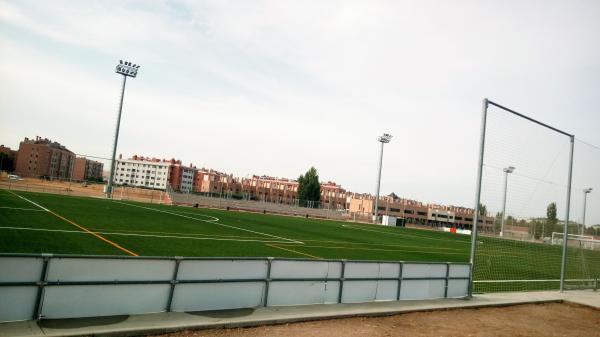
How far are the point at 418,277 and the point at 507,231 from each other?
5.34 meters

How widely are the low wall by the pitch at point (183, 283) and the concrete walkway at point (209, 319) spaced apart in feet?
0.62

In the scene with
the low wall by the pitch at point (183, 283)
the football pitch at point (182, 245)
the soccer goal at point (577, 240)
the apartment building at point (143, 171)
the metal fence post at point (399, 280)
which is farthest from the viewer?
the apartment building at point (143, 171)

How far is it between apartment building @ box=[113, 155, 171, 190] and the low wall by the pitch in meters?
163

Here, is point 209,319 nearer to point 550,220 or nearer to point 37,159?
point 550,220

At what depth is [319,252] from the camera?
71.3 ft

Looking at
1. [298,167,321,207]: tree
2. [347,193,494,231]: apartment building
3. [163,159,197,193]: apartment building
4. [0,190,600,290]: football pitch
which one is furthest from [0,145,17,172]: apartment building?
[0,190,600,290]: football pitch

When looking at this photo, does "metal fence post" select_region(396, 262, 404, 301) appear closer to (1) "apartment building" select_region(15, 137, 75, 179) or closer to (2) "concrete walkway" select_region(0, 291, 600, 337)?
(2) "concrete walkway" select_region(0, 291, 600, 337)

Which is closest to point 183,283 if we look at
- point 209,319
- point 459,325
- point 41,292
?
point 209,319

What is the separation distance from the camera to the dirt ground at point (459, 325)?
25.7ft

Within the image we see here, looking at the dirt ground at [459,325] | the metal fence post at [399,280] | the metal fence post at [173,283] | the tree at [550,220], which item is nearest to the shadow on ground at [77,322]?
the metal fence post at [173,283]

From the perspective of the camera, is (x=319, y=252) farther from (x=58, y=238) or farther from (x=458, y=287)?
(x=58, y=238)

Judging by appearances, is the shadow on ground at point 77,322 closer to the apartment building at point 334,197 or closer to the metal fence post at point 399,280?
the metal fence post at point 399,280

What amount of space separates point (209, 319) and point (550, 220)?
50.1 feet

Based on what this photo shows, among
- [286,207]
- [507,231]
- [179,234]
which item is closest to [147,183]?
[286,207]
